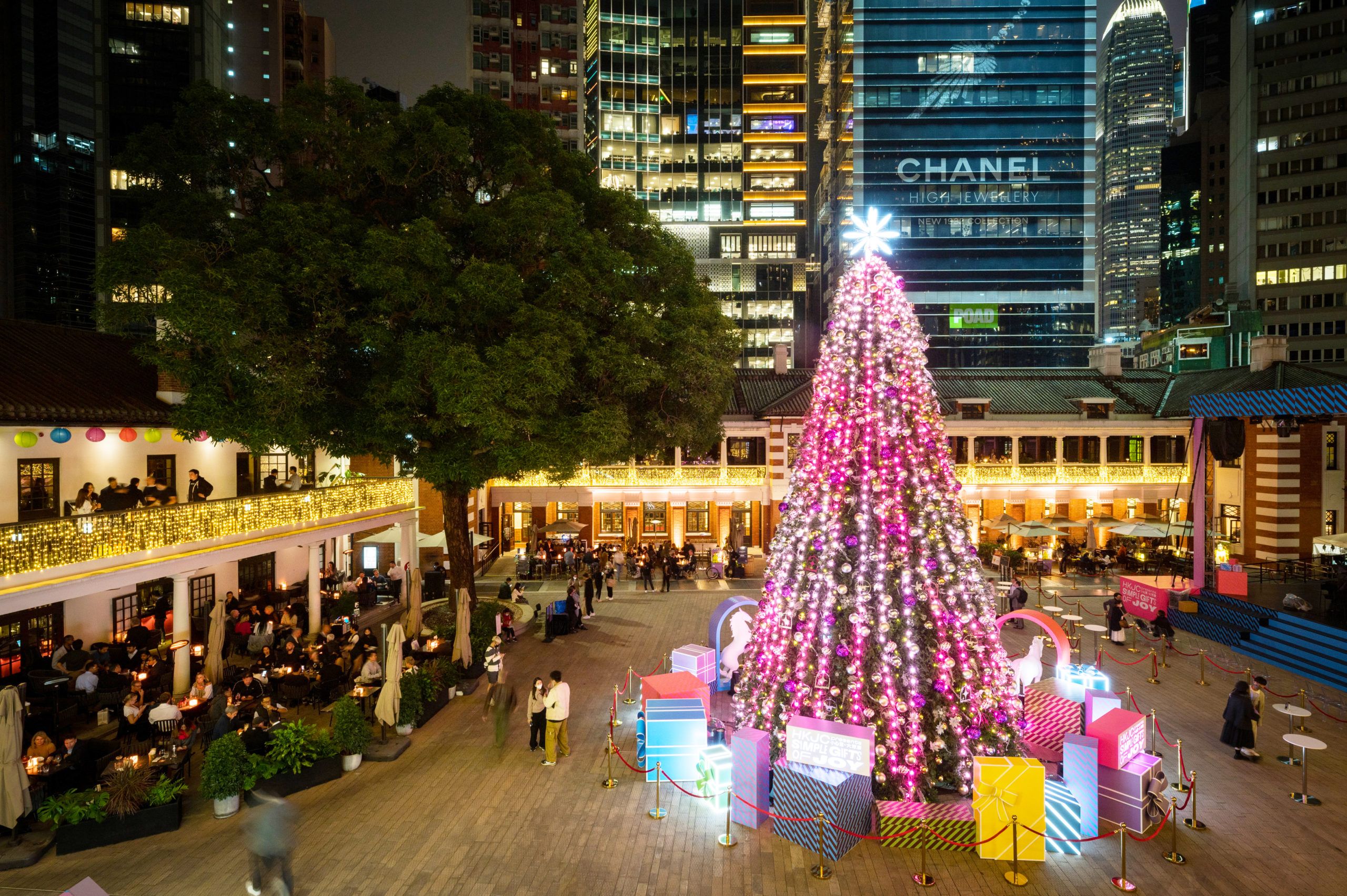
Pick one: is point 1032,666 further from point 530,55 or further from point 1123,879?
point 530,55

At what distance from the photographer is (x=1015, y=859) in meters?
8.38

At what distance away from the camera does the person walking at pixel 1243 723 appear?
11.8 metres

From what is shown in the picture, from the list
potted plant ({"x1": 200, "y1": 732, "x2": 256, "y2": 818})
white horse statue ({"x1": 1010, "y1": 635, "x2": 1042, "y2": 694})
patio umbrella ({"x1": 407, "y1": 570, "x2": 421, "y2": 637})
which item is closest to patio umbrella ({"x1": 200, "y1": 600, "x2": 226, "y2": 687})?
potted plant ({"x1": 200, "y1": 732, "x2": 256, "y2": 818})

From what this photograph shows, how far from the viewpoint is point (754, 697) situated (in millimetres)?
10797

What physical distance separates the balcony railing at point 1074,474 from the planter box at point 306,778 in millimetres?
29324

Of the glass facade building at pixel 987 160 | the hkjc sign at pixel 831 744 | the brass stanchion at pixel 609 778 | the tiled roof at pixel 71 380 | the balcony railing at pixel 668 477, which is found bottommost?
the brass stanchion at pixel 609 778

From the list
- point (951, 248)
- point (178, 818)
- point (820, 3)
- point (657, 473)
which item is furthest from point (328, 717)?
point (820, 3)

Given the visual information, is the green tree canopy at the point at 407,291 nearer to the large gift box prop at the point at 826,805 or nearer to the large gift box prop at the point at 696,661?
the large gift box prop at the point at 696,661

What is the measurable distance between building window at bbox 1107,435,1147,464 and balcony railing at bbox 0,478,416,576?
3316 centimetres

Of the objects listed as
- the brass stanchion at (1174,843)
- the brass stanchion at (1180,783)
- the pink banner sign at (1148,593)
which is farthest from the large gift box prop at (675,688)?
the pink banner sign at (1148,593)

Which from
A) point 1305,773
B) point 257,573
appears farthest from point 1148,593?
point 257,573

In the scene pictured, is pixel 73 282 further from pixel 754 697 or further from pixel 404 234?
pixel 754 697

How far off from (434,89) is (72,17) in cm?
5354

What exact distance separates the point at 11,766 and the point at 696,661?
410 inches
